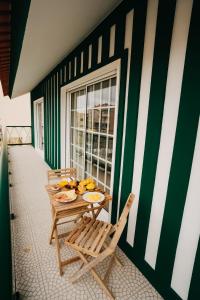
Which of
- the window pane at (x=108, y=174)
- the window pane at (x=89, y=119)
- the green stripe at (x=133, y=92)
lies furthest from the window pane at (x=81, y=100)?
the green stripe at (x=133, y=92)

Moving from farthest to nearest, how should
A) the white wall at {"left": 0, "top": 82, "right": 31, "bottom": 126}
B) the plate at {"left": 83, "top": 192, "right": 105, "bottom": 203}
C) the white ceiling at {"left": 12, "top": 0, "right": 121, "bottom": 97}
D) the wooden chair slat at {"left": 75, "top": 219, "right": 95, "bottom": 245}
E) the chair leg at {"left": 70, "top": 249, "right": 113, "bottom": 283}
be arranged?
the white wall at {"left": 0, "top": 82, "right": 31, "bottom": 126} < the plate at {"left": 83, "top": 192, "right": 105, "bottom": 203} < the white ceiling at {"left": 12, "top": 0, "right": 121, "bottom": 97} < the wooden chair slat at {"left": 75, "top": 219, "right": 95, "bottom": 245} < the chair leg at {"left": 70, "top": 249, "right": 113, "bottom": 283}

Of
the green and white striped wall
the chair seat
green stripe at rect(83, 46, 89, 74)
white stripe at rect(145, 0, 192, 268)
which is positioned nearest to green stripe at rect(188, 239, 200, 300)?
the green and white striped wall

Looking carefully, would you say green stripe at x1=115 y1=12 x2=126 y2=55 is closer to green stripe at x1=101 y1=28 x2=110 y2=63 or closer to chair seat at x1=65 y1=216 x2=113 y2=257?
green stripe at x1=101 y1=28 x2=110 y2=63

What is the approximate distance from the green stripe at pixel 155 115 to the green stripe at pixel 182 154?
0.63ft

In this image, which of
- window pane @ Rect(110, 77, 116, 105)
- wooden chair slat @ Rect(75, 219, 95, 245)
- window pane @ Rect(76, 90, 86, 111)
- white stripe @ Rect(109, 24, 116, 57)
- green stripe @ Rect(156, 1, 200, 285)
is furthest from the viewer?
window pane @ Rect(76, 90, 86, 111)

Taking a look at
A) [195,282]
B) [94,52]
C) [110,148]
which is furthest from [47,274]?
[94,52]

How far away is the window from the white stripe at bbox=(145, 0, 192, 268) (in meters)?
0.93

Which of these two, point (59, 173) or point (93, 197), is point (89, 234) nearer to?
point (93, 197)

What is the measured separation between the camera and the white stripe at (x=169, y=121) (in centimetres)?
122

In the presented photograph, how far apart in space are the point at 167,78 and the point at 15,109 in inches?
471

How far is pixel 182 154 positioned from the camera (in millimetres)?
1274

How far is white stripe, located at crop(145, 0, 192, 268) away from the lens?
1.22 m

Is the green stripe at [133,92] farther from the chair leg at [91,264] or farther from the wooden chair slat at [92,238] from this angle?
the chair leg at [91,264]

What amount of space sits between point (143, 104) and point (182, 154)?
0.63m
